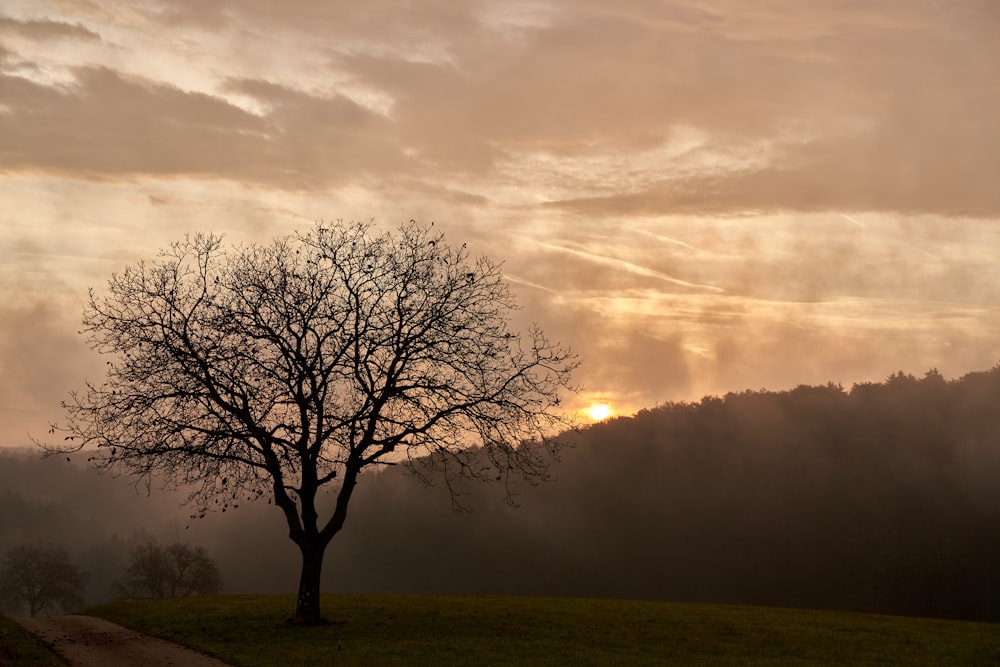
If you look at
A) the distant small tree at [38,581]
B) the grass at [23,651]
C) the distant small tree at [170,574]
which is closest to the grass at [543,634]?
the grass at [23,651]

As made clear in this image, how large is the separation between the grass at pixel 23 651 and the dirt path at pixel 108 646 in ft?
1.65

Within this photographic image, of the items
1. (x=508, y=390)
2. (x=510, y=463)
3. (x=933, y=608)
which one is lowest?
(x=933, y=608)

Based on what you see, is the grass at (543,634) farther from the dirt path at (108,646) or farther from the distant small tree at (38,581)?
the distant small tree at (38,581)

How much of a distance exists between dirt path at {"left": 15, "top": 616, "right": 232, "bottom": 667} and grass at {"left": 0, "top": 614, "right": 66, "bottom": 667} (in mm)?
501

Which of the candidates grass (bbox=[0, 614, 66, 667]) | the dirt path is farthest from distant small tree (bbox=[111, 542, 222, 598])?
grass (bbox=[0, 614, 66, 667])

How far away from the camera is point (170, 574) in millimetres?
103938

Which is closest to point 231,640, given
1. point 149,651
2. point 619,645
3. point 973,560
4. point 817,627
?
point 149,651

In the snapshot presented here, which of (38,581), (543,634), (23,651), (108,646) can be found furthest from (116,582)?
(543,634)

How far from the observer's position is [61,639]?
3070cm

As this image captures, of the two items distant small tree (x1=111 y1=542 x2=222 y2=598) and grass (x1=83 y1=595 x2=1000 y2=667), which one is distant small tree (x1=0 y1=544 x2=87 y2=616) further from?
grass (x1=83 y1=595 x2=1000 y2=667)

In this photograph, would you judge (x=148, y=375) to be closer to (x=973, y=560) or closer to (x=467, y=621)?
(x=467, y=621)

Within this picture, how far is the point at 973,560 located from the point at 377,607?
546 ft

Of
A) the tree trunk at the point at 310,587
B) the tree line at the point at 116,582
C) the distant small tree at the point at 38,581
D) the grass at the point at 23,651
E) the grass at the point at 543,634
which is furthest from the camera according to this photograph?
the distant small tree at the point at 38,581

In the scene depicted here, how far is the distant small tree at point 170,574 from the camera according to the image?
337 feet
